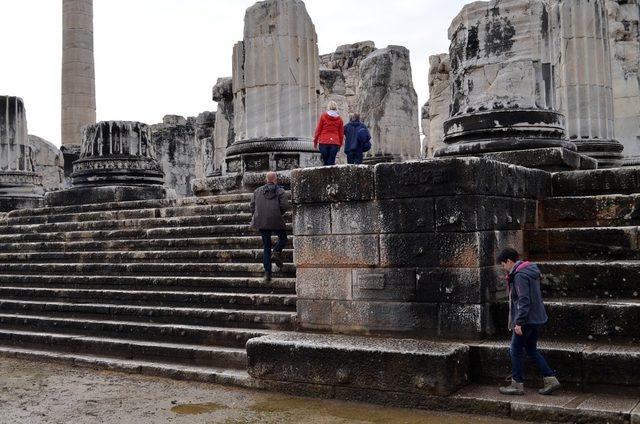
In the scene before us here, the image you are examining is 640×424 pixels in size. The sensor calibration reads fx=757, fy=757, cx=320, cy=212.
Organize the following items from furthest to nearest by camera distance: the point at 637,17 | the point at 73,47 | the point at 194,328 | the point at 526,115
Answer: the point at 73,47 → the point at 637,17 → the point at 526,115 → the point at 194,328

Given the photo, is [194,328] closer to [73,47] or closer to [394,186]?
[394,186]

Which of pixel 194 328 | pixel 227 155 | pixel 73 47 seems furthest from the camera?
pixel 73 47

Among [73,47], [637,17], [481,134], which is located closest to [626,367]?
[481,134]

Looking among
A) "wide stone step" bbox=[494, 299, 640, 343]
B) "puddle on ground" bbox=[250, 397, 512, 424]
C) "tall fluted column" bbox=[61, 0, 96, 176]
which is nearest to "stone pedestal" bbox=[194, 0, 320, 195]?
"puddle on ground" bbox=[250, 397, 512, 424]

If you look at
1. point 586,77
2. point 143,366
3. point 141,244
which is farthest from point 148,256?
point 586,77

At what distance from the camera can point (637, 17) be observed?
17906mm

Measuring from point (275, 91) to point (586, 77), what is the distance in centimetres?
555

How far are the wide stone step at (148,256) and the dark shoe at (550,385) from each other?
409cm

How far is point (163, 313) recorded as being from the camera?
28.7ft

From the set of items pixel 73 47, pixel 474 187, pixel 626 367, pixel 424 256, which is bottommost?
pixel 626 367

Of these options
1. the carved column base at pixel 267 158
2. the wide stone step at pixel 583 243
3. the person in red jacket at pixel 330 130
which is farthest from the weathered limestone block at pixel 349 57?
the wide stone step at pixel 583 243

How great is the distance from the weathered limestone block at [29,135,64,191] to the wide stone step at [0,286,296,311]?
13973 millimetres

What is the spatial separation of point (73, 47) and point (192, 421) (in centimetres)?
2507

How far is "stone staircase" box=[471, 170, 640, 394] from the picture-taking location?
545 cm
